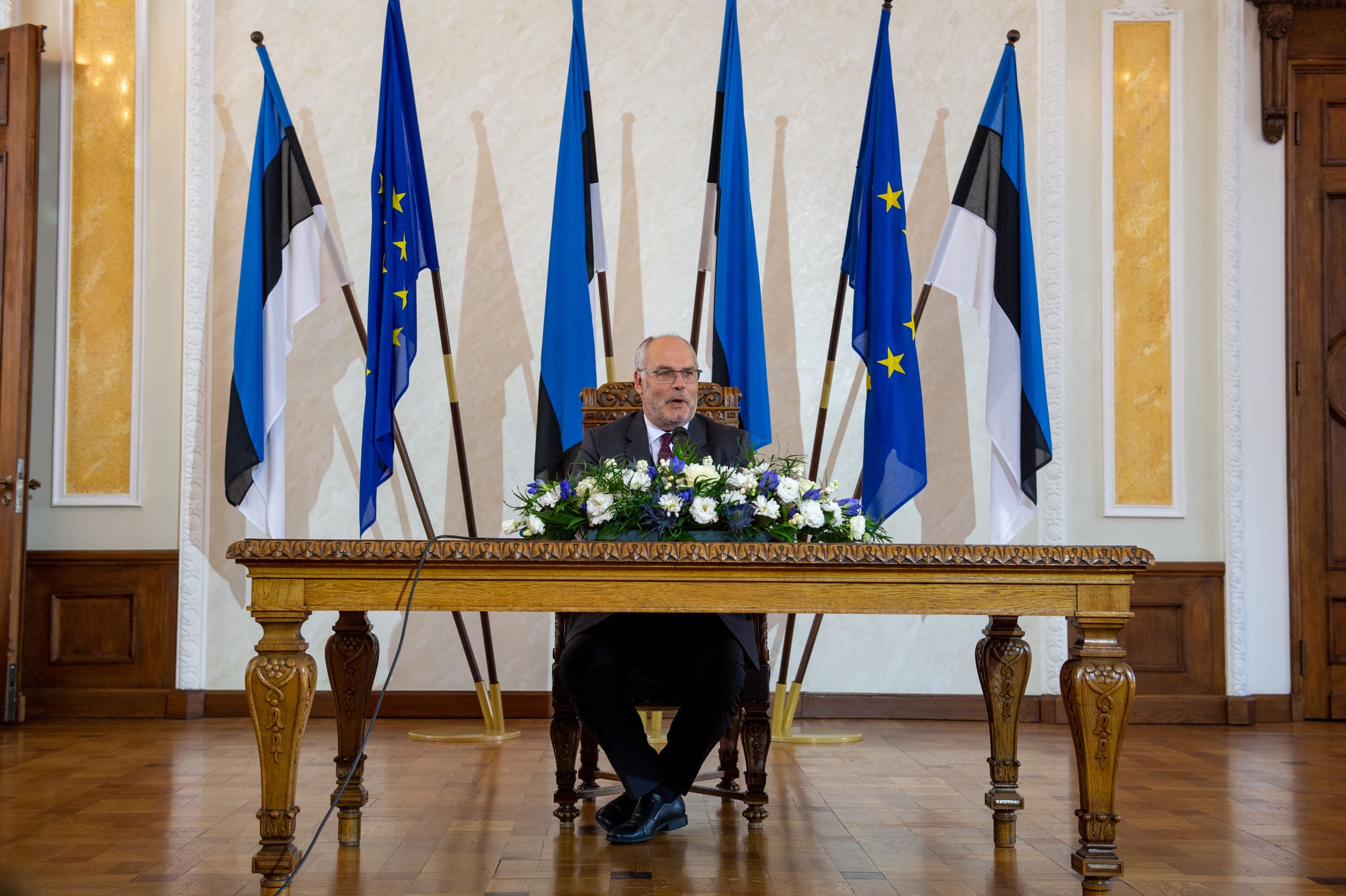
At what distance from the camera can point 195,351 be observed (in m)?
5.05

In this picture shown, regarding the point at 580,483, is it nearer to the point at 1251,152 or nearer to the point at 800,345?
the point at 800,345

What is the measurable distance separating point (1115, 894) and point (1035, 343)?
256cm

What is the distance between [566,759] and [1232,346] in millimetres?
3697

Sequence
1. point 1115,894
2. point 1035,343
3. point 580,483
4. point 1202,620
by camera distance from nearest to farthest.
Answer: point 1115,894
point 580,483
point 1035,343
point 1202,620

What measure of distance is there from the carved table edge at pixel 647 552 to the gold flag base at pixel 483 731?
2349 millimetres

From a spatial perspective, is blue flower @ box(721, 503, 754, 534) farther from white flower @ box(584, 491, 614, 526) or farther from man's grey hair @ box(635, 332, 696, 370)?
man's grey hair @ box(635, 332, 696, 370)

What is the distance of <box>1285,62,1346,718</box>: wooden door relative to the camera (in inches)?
202

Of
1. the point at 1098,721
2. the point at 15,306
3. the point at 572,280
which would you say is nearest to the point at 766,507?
the point at 1098,721

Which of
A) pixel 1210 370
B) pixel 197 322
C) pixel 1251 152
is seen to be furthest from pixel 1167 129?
pixel 197 322

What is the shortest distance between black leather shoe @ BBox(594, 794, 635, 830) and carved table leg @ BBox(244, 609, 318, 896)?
2.47ft

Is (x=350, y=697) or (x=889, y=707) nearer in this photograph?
(x=350, y=697)

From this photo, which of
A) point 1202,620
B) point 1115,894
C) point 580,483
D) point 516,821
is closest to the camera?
point 1115,894

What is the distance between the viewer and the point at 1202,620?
199 inches

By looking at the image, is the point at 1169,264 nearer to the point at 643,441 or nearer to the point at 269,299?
the point at 643,441
